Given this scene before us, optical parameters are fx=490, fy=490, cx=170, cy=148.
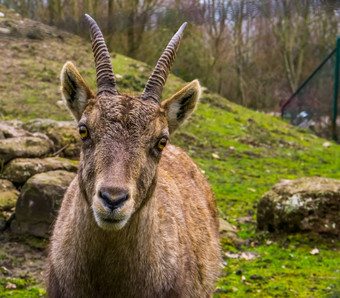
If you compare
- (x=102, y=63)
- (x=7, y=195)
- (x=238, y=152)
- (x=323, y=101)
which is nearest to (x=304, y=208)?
(x=7, y=195)

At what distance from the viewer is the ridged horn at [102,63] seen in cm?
406

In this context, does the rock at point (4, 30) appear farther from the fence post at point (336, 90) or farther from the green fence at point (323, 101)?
the fence post at point (336, 90)

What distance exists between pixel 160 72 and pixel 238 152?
32.5 feet

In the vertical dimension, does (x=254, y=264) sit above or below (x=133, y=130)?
below

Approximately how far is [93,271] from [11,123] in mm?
6113

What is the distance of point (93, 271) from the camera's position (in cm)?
389

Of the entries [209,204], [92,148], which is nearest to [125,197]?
[92,148]

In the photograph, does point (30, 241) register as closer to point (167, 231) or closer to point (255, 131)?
point (167, 231)

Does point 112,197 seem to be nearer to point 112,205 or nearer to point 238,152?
point 112,205

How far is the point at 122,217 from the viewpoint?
3238 mm

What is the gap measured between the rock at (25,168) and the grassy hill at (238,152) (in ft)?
4.74

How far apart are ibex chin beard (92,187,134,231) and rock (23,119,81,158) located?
17.8ft

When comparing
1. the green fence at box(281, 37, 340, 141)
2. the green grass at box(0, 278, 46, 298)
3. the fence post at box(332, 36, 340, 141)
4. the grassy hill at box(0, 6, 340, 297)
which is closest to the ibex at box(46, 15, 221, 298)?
the grassy hill at box(0, 6, 340, 297)

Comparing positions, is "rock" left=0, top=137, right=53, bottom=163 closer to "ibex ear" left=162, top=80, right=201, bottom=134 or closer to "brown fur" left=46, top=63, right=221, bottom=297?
"brown fur" left=46, top=63, right=221, bottom=297
